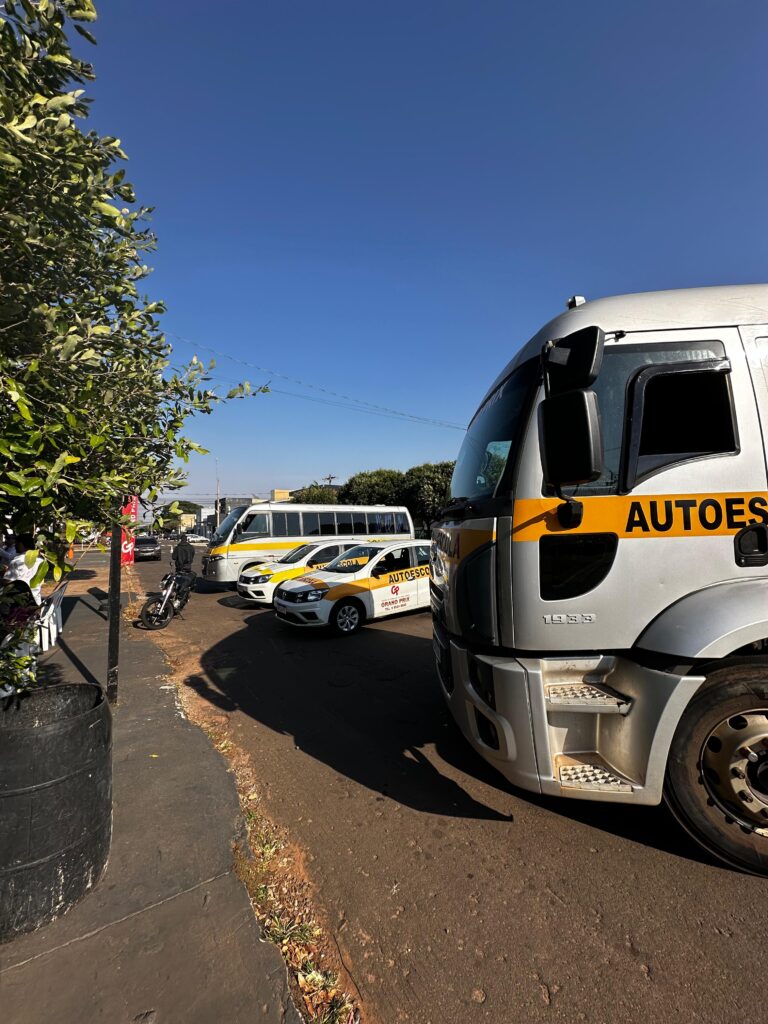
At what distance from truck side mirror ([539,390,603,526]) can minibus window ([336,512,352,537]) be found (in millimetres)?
→ 14468

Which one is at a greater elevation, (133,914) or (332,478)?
(332,478)

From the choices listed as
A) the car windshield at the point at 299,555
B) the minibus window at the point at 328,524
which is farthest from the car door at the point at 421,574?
the minibus window at the point at 328,524

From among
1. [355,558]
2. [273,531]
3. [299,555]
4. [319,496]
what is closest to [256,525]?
[273,531]

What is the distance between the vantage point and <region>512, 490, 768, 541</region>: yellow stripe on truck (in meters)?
2.41

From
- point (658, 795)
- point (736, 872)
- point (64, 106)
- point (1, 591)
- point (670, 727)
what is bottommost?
point (736, 872)

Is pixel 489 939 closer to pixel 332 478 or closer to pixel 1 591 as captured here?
pixel 1 591

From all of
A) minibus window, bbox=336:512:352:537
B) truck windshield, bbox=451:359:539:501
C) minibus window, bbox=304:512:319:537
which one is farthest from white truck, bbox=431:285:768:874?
minibus window, bbox=336:512:352:537

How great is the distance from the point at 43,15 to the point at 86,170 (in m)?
0.48

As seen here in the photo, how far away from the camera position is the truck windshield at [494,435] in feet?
9.14

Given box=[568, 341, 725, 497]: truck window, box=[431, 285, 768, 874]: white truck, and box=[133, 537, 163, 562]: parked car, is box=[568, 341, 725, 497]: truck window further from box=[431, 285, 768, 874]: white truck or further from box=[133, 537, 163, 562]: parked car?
box=[133, 537, 163, 562]: parked car

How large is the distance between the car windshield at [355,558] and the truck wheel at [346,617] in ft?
2.34

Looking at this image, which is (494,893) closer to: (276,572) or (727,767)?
(727,767)

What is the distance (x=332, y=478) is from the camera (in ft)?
254

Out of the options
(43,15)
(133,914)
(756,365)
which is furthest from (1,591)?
(756,365)
